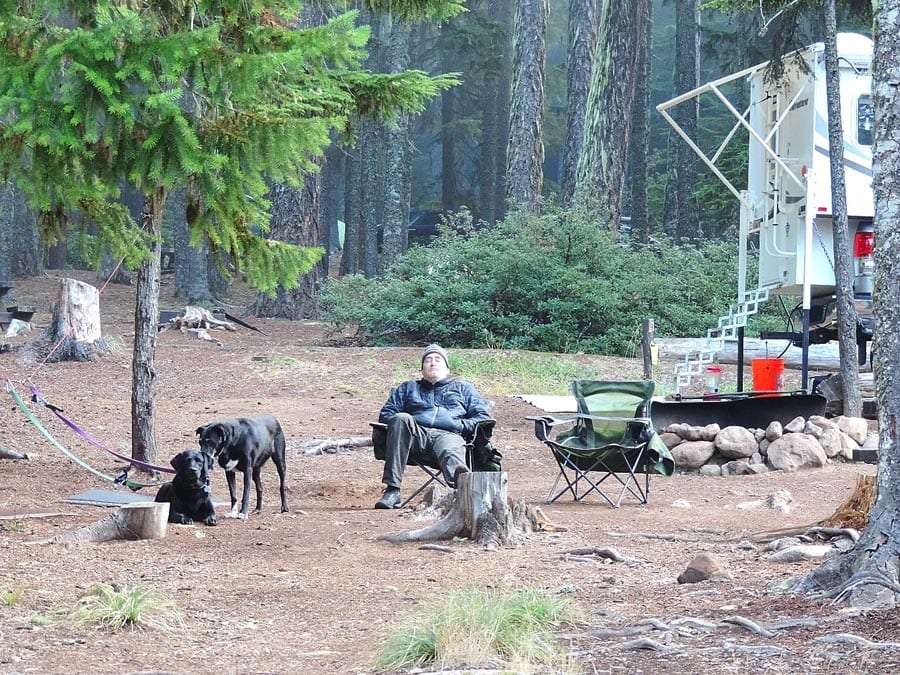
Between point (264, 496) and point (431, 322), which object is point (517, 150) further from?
point (264, 496)

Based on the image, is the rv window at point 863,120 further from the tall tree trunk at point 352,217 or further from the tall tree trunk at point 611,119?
the tall tree trunk at point 352,217

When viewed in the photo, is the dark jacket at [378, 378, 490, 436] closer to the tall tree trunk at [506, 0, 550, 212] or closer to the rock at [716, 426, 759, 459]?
the rock at [716, 426, 759, 459]

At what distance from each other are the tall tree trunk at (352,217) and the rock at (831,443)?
2399 cm

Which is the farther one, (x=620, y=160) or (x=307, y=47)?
(x=620, y=160)

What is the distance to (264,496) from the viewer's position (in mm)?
7930

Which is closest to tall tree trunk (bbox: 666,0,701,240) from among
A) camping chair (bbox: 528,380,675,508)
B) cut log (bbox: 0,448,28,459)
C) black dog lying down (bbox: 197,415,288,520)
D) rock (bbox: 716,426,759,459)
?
rock (bbox: 716,426,759,459)

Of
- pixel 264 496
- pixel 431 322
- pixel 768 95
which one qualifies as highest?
pixel 768 95

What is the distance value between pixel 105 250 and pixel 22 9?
147 cm

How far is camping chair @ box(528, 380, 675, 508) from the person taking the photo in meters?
7.85

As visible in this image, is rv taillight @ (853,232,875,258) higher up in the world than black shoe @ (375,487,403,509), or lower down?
higher up

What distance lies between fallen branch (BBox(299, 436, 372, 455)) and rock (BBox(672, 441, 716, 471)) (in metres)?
2.69

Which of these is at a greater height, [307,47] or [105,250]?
[307,47]

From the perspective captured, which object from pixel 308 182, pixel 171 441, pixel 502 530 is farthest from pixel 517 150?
pixel 502 530

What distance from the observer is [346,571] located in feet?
17.4
